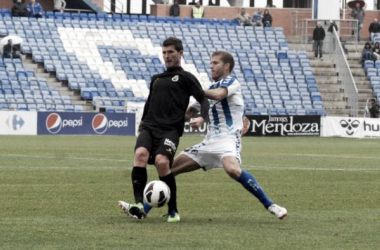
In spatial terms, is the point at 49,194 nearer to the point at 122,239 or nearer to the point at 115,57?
the point at 122,239

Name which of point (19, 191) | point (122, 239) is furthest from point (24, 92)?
point (122, 239)

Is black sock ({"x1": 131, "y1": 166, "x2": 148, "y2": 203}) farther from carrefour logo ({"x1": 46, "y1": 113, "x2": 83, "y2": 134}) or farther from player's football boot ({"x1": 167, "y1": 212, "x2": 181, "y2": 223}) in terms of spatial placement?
carrefour logo ({"x1": 46, "y1": 113, "x2": 83, "y2": 134})

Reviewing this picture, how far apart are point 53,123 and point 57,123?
0.17 metres

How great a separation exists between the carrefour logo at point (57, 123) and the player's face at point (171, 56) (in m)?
29.3

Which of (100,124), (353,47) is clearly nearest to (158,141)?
(100,124)

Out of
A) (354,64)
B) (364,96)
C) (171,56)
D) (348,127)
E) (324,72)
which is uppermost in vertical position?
(171,56)

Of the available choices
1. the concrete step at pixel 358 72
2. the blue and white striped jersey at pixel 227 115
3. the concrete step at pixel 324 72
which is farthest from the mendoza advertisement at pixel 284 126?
the blue and white striped jersey at pixel 227 115

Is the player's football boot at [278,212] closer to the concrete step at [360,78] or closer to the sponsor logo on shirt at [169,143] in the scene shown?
the sponsor logo on shirt at [169,143]

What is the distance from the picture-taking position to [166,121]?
11914 mm

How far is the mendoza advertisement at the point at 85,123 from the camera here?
40.9m

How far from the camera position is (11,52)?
156ft

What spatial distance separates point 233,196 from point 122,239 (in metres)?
5.73

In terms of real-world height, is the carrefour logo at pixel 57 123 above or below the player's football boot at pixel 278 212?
below

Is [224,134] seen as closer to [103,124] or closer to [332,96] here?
[103,124]
